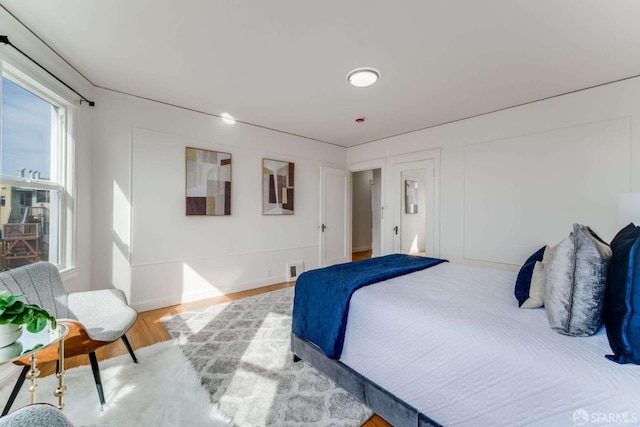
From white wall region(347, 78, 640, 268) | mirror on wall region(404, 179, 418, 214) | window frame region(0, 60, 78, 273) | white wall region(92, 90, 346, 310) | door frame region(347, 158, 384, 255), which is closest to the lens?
window frame region(0, 60, 78, 273)

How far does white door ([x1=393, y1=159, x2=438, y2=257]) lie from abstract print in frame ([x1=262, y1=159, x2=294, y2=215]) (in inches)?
72.9

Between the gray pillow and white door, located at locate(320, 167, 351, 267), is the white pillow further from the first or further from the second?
white door, located at locate(320, 167, 351, 267)

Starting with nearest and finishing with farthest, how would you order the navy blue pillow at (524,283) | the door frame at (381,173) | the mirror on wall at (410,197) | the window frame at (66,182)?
the navy blue pillow at (524,283)
the window frame at (66,182)
the mirror on wall at (410,197)
the door frame at (381,173)

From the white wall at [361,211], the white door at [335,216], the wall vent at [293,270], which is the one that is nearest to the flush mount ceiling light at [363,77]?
the white door at [335,216]

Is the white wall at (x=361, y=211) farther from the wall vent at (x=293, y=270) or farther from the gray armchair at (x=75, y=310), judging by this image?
the gray armchair at (x=75, y=310)

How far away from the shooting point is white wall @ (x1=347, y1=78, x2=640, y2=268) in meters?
2.75

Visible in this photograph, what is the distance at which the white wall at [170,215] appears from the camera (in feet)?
10.0

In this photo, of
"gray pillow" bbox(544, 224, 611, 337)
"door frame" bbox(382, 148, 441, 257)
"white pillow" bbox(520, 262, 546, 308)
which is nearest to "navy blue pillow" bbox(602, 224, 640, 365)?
"gray pillow" bbox(544, 224, 611, 337)

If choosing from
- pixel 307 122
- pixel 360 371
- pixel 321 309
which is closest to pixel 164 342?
pixel 321 309

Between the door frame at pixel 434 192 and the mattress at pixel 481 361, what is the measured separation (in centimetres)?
221

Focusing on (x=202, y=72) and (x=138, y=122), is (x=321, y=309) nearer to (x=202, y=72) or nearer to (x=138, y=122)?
(x=202, y=72)

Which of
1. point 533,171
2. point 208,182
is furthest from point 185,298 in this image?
point 533,171

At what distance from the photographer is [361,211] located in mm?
7625

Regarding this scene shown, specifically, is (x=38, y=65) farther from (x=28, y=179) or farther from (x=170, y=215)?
(x=170, y=215)
